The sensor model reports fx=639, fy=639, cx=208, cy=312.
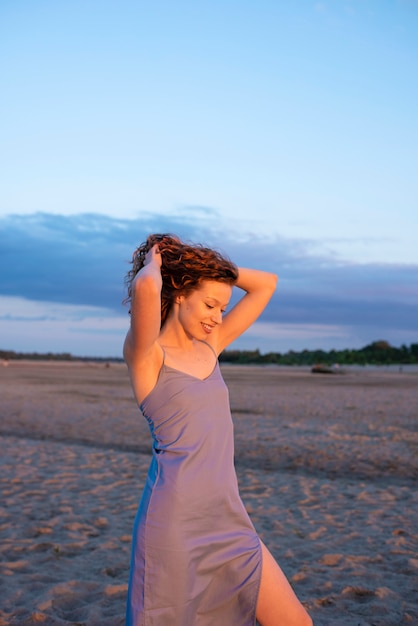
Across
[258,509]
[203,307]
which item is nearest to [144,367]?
[203,307]

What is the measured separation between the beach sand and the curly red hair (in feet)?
8.06

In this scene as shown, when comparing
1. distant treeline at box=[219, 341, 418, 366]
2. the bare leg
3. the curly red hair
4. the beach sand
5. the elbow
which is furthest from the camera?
distant treeline at box=[219, 341, 418, 366]

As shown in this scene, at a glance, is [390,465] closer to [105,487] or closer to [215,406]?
[105,487]

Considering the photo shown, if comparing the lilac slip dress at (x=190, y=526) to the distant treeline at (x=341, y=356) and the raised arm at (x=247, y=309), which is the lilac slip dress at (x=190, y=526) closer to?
the raised arm at (x=247, y=309)

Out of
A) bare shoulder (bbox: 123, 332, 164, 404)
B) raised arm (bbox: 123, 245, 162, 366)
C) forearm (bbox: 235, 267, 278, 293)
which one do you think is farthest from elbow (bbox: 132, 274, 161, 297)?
forearm (bbox: 235, 267, 278, 293)

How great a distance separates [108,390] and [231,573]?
21172 mm

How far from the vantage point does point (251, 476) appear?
29.6 ft

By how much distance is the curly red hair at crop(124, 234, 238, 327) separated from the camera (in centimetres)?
288

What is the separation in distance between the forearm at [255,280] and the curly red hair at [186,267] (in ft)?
0.76

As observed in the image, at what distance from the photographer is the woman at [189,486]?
2.52 metres

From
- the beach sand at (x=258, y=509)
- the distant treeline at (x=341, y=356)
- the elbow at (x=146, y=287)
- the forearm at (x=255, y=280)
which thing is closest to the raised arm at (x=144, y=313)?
the elbow at (x=146, y=287)

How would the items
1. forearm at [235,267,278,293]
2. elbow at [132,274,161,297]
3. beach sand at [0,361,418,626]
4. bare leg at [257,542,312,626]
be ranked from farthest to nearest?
beach sand at [0,361,418,626] → forearm at [235,267,278,293] → bare leg at [257,542,312,626] → elbow at [132,274,161,297]

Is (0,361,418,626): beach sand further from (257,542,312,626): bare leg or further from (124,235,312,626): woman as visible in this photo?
(124,235,312,626): woman

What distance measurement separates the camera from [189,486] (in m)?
2.58
